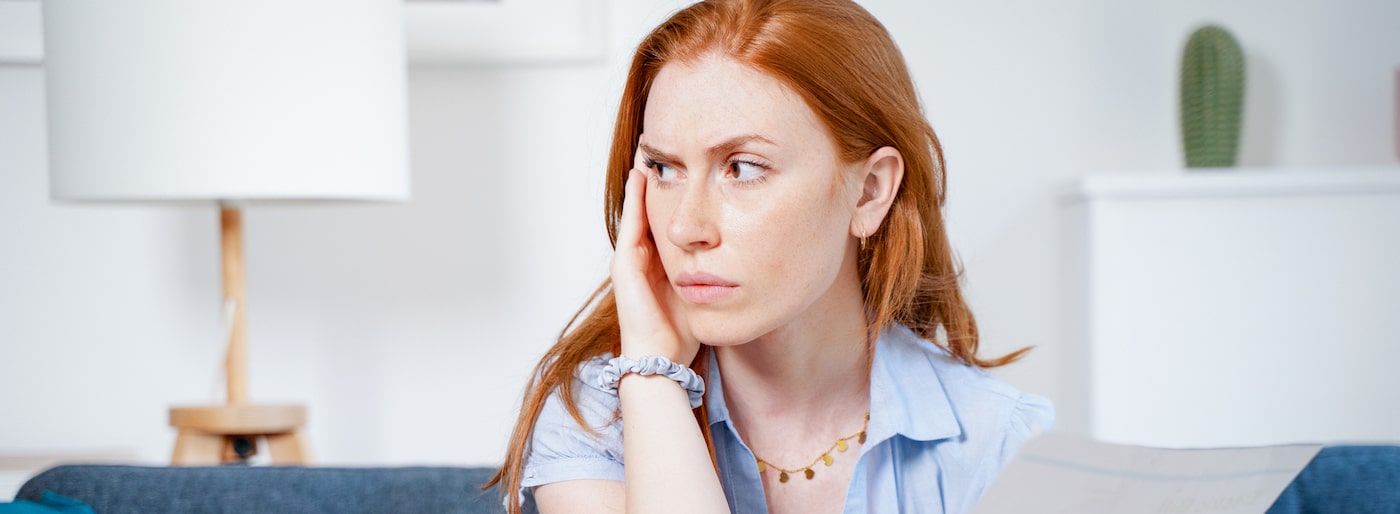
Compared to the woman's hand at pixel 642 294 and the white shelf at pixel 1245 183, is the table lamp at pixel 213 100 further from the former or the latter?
the white shelf at pixel 1245 183

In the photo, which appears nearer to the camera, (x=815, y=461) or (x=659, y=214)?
(x=659, y=214)

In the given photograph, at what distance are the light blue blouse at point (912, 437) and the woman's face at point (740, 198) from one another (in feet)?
0.57

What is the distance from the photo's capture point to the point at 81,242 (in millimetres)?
2193

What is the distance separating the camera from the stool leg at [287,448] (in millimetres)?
1844

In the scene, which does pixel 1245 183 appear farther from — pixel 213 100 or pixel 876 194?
pixel 213 100

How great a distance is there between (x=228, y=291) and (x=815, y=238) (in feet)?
Answer: 3.69

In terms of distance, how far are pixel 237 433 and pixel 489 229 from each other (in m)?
0.60

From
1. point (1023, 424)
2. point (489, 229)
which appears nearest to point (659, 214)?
point (1023, 424)

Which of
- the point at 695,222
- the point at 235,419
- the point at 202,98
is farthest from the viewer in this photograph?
the point at 235,419

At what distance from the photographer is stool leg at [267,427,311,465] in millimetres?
1844

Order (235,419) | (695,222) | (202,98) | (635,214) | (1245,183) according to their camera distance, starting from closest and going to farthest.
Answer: (695,222), (635,214), (202,98), (235,419), (1245,183)

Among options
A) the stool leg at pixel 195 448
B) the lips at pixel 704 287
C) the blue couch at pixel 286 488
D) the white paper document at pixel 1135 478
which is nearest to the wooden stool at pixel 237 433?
the stool leg at pixel 195 448

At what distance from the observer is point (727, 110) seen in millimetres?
1093

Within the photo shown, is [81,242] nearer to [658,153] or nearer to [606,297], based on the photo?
[606,297]
